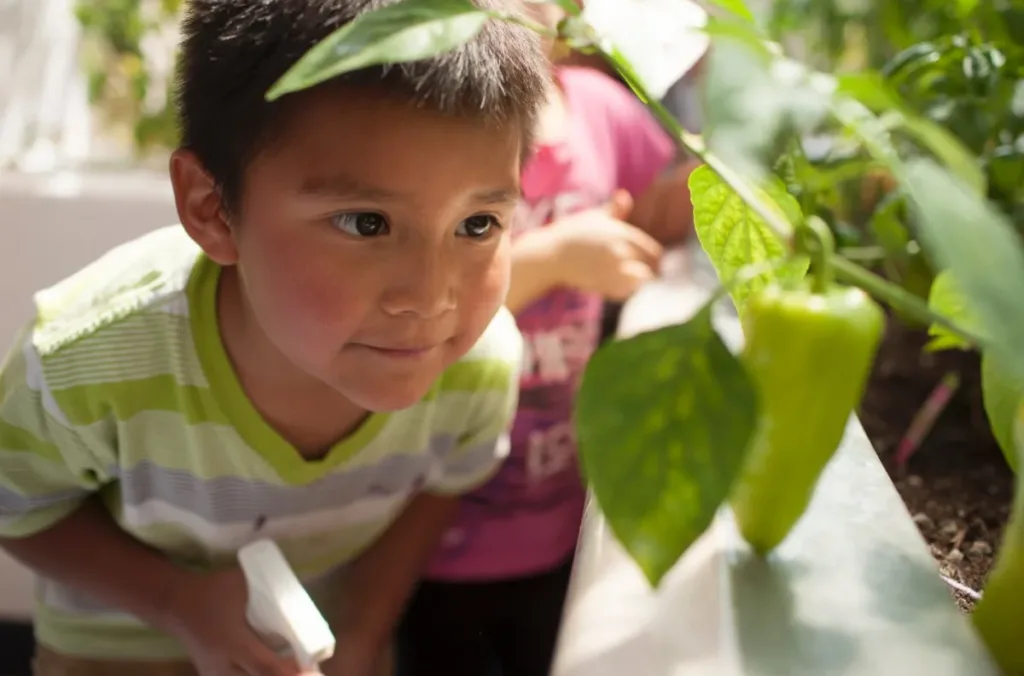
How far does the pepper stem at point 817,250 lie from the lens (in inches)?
11.8

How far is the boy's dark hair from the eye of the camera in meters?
0.41

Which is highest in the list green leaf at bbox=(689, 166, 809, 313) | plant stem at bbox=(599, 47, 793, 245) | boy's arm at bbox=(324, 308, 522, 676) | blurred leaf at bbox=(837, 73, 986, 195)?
blurred leaf at bbox=(837, 73, 986, 195)

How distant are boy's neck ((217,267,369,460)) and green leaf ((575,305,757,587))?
34 cm

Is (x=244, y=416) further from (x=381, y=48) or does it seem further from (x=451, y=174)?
(x=381, y=48)

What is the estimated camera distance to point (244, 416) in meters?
0.56

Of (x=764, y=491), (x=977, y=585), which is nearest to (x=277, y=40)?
(x=764, y=491)

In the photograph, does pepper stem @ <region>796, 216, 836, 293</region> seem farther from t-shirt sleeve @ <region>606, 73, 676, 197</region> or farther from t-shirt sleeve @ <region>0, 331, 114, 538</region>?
t-shirt sleeve @ <region>606, 73, 676, 197</region>

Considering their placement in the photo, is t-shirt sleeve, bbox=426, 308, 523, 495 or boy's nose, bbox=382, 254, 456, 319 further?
t-shirt sleeve, bbox=426, 308, 523, 495

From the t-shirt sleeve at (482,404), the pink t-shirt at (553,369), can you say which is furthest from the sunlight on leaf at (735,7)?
the pink t-shirt at (553,369)

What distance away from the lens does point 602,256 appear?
2.44 ft

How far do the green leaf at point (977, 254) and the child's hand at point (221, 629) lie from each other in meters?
0.43

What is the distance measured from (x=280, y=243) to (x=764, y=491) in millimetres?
274

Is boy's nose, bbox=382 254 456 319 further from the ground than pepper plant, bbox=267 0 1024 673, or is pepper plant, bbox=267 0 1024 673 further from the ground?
pepper plant, bbox=267 0 1024 673

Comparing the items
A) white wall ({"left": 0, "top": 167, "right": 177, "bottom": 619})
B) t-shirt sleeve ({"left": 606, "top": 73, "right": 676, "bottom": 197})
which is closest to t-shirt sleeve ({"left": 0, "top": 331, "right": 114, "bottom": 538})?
white wall ({"left": 0, "top": 167, "right": 177, "bottom": 619})
